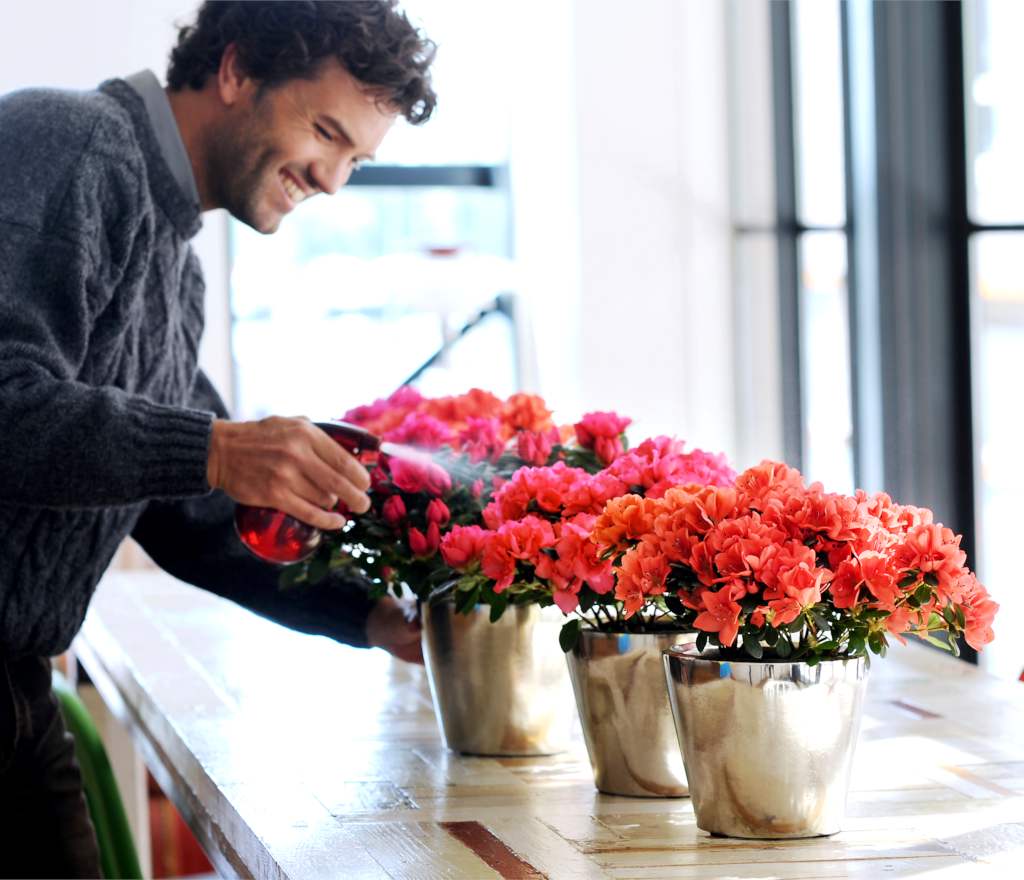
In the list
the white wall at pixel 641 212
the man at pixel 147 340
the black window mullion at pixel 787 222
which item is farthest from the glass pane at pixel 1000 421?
the man at pixel 147 340

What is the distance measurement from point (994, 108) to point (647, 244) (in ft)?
4.14

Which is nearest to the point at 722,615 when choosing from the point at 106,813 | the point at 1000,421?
the point at 106,813

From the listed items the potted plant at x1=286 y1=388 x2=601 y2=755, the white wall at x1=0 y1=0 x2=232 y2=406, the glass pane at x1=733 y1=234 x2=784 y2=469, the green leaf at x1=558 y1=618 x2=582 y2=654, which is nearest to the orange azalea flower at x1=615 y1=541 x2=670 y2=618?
the green leaf at x1=558 y1=618 x2=582 y2=654

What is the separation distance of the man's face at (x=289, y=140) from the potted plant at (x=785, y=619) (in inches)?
30.1

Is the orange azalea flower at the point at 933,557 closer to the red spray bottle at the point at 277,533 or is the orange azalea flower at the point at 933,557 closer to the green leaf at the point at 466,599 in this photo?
the green leaf at the point at 466,599

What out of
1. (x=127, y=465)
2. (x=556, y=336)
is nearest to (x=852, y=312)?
(x=556, y=336)

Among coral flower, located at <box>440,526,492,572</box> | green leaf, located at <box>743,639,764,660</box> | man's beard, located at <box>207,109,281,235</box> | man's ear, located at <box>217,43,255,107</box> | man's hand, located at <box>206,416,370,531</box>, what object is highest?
Result: man's ear, located at <box>217,43,255,107</box>

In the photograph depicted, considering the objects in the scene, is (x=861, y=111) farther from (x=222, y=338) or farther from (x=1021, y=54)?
(x=222, y=338)

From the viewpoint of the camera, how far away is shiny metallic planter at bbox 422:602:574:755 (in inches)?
57.1

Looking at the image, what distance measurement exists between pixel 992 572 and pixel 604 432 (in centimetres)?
261

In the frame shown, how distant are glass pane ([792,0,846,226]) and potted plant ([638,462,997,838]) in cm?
338

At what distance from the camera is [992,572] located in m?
3.90

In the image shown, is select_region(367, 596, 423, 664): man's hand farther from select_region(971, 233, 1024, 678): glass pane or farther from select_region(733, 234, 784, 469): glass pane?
select_region(733, 234, 784, 469): glass pane

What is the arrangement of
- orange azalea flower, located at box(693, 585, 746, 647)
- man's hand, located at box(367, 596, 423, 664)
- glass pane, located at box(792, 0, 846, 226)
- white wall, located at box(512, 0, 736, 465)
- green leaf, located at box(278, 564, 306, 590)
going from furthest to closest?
white wall, located at box(512, 0, 736, 465), glass pane, located at box(792, 0, 846, 226), man's hand, located at box(367, 596, 423, 664), green leaf, located at box(278, 564, 306, 590), orange azalea flower, located at box(693, 585, 746, 647)
